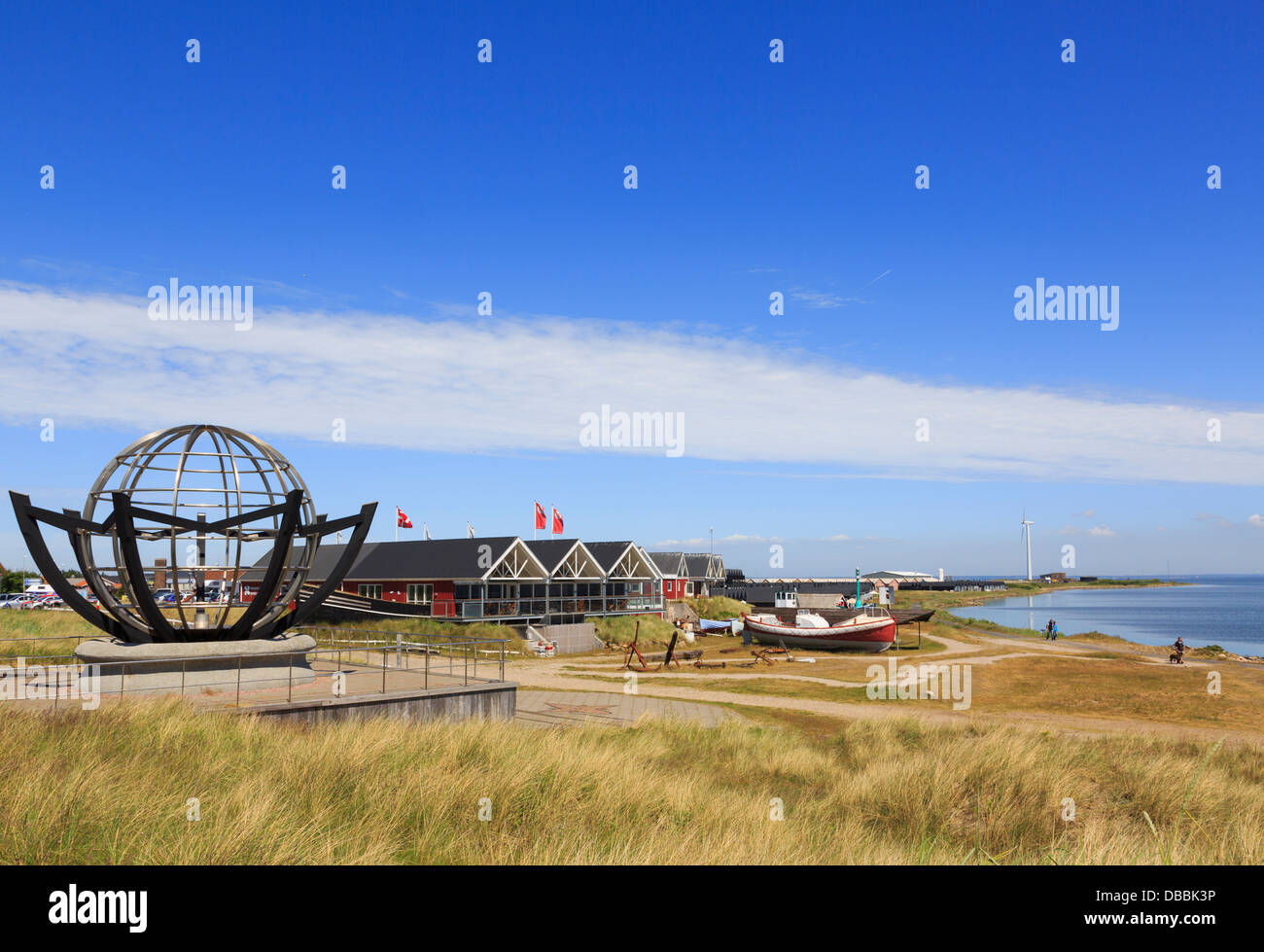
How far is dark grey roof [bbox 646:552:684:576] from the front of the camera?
83.9 m

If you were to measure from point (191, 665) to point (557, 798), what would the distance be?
1074 cm

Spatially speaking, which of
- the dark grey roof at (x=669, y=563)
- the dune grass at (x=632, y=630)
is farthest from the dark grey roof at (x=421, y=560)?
the dark grey roof at (x=669, y=563)

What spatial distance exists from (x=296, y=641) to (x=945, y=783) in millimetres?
13128

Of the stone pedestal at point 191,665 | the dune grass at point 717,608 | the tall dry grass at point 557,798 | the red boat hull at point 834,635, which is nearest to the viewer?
the tall dry grass at point 557,798

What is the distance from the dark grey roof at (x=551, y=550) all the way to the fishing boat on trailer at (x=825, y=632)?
11.5 metres

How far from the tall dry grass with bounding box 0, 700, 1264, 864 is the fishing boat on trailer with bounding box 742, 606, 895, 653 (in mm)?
31735

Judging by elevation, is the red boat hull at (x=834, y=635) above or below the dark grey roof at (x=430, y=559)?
below

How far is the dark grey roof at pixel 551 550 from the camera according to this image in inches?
2028

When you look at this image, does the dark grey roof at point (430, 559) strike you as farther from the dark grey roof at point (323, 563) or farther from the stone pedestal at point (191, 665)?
the stone pedestal at point (191, 665)

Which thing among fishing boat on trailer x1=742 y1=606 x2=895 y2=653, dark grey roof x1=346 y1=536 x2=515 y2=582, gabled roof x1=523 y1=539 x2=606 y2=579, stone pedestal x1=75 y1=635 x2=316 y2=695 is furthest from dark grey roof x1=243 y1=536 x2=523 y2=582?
stone pedestal x1=75 y1=635 x2=316 y2=695
